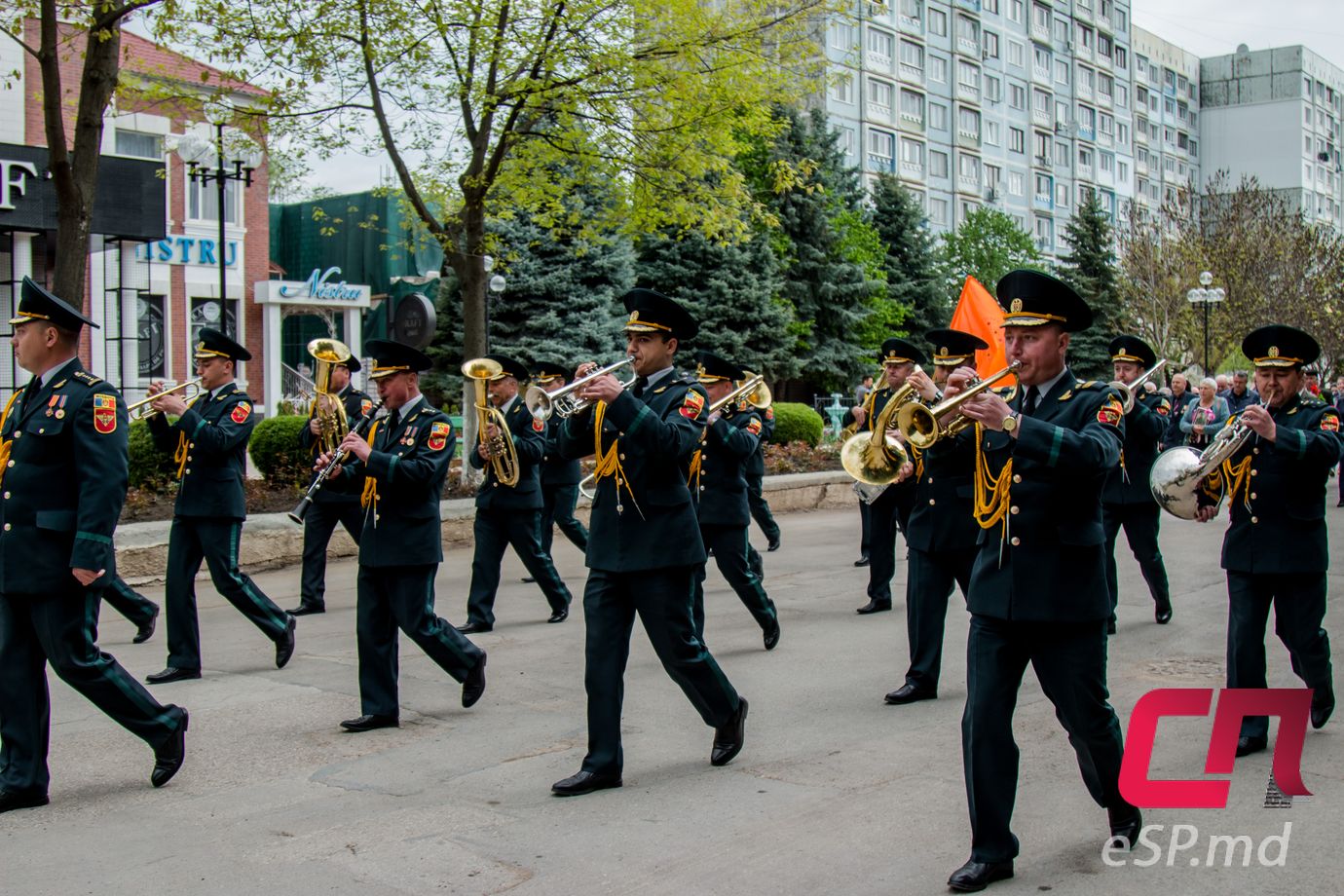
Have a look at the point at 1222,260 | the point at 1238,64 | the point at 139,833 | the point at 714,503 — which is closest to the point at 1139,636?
the point at 714,503

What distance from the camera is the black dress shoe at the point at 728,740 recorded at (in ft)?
20.7

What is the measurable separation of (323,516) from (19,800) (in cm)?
601

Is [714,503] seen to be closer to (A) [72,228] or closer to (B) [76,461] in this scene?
(B) [76,461]

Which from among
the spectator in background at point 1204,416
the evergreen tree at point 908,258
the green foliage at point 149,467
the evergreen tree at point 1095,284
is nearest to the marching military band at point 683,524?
the green foliage at point 149,467

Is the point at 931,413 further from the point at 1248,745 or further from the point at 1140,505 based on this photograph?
the point at 1140,505

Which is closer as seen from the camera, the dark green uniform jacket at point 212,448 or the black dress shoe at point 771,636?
the dark green uniform jacket at point 212,448

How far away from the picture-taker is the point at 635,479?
6.17 m

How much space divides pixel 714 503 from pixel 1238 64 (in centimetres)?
9388

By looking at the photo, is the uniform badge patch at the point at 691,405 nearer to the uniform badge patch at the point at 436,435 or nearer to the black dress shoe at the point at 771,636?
the uniform badge patch at the point at 436,435

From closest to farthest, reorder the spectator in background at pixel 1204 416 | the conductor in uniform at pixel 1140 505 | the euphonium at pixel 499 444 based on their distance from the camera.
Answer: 1. the euphonium at pixel 499 444
2. the conductor in uniform at pixel 1140 505
3. the spectator in background at pixel 1204 416

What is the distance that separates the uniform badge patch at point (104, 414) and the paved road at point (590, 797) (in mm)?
1607

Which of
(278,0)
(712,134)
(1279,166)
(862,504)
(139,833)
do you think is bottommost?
(139,833)

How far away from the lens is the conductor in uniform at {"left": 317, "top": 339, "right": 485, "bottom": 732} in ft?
23.6

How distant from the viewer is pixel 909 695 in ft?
25.1
